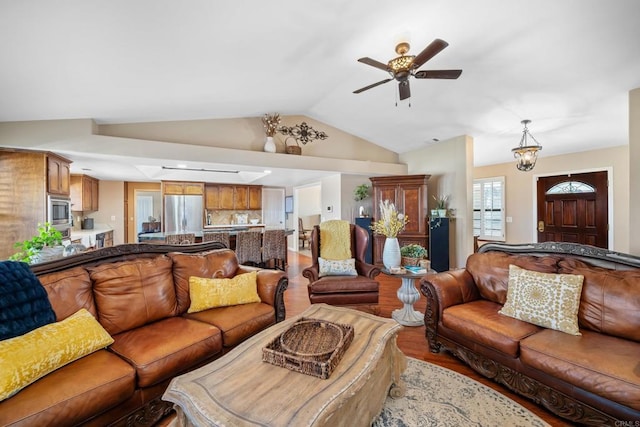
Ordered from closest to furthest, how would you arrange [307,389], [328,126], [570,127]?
[307,389], [570,127], [328,126]

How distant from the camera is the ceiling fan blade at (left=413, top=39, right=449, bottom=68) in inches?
83.0

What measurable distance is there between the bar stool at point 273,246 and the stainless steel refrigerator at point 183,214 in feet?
8.77

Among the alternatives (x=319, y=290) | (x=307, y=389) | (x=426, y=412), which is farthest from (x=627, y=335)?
(x=319, y=290)

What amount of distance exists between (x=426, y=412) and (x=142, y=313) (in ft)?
7.09

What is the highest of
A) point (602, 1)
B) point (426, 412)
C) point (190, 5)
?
point (602, 1)

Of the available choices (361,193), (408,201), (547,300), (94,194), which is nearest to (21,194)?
(94,194)

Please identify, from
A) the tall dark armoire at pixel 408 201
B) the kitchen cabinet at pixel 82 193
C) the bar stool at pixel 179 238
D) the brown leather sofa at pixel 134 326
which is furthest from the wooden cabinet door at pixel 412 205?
the kitchen cabinet at pixel 82 193

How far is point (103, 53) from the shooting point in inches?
85.4

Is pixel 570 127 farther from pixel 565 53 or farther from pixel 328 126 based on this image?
pixel 328 126

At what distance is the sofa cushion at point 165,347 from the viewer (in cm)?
160

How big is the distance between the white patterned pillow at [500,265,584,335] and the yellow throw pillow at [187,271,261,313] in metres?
2.19

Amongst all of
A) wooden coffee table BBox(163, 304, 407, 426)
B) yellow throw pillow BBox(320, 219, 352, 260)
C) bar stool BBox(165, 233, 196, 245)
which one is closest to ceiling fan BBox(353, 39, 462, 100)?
yellow throw pillow BBox(320, 219, 352, 260)

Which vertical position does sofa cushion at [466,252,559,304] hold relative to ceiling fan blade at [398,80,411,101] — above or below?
below

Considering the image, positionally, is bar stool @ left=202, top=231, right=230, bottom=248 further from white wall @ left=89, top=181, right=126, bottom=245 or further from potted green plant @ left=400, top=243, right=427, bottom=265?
white wall @ left=89, top=181, right=126, bottom=245
